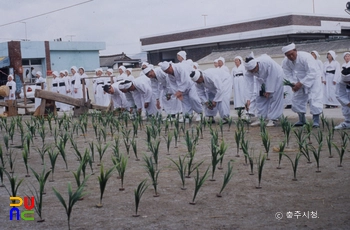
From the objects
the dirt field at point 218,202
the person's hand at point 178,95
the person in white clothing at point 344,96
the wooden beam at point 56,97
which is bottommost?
the dirt field at point 218,202

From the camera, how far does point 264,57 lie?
11109 mm

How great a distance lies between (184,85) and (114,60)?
103ft

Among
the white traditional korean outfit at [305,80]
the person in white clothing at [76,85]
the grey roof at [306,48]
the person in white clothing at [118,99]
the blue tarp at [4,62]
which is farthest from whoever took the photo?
the blue tarp at [4,62]

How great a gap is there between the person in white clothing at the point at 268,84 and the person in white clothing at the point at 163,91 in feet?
8.72

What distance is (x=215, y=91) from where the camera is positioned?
40.1 feet

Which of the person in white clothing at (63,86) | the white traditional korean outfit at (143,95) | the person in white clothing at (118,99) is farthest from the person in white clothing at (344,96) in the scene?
the person in white clothing at (63,86)

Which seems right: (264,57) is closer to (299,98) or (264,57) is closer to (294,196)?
(299,98)

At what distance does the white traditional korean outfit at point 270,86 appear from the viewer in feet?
36.1

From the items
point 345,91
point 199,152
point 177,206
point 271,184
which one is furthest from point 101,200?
point 345,91

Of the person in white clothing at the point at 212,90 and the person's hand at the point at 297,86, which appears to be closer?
the person's hand at the point at 297,86

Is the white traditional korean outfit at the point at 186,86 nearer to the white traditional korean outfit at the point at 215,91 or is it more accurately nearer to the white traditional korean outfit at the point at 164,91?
the white traditional korean outfit at the point at 215,91

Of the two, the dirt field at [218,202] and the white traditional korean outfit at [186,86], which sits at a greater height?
the white traditional korean outfit at [186,86]

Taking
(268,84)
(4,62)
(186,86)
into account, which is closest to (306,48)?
(186,86)

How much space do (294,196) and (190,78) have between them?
8012mm
